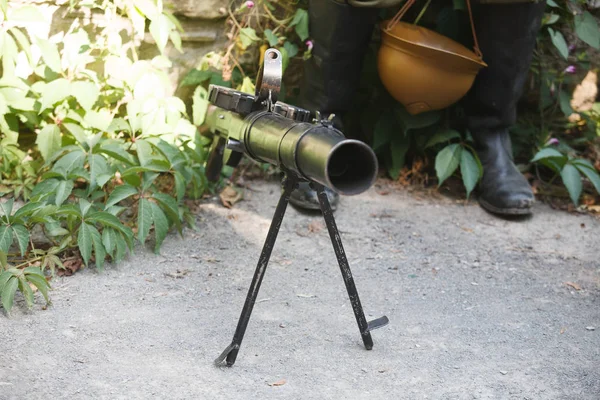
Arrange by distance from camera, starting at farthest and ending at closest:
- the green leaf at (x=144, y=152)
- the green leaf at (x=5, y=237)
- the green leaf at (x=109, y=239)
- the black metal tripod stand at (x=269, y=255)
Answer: the green leaf at (x=144, y=152) < the green leaf at (x=109, y=239) < the green leaf at (x=5, y=237) < the black metal tripod stand at (x=269, y=255)

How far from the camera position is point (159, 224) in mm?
2088

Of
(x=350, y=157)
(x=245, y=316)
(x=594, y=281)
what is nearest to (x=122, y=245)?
(x=245, y=316)

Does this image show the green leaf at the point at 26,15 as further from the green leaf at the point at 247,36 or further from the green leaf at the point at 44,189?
the green leaf at the point at 247,36

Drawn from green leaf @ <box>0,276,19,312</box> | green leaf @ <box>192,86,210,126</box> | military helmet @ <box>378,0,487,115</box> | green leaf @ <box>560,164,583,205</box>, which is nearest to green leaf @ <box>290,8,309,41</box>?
military helmet @ <box>378,0,487,115</box>

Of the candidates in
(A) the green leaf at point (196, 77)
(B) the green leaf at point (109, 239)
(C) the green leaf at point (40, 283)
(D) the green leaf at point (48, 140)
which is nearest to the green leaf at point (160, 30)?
(A) the green leaf at point (196, 77)

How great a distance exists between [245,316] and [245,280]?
481 mm

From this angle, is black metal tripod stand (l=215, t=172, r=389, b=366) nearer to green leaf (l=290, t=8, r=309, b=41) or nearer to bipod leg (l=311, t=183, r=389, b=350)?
bipod leg (l=311, t=183, r=389, b=350)

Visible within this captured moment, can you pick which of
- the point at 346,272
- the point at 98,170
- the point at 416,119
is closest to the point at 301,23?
the point at 416,119

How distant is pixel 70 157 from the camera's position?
2.16 m

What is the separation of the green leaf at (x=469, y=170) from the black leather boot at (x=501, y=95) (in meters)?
0.04

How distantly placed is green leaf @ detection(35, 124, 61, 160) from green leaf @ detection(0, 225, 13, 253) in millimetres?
435

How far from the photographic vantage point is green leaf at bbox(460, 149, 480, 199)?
2.62 m

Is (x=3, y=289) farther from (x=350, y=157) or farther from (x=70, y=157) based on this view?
(x=350, y=157)

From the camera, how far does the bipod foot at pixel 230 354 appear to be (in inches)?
61.7
